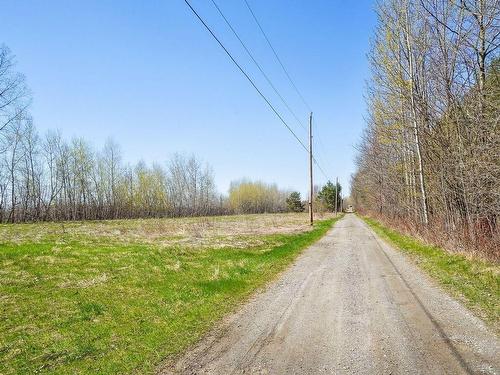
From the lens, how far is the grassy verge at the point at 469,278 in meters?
6.99

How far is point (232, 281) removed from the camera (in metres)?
10.2

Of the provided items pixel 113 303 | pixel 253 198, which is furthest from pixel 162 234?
pixel 253 198

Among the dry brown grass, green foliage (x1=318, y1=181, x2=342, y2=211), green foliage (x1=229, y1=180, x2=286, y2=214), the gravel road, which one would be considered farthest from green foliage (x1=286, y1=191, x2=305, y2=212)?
the gravel road

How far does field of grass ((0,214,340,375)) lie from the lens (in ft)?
17.7

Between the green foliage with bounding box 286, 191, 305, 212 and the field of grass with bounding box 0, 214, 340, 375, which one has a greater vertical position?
the green foliage with bounding box 286, 191, 305, 212

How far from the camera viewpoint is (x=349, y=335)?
573cm

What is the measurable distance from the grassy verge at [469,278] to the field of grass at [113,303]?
4625mm

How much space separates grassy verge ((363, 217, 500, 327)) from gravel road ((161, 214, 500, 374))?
1.08 ft

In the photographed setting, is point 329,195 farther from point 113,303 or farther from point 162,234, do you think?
point 113,303

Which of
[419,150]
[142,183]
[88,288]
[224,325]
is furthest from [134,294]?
[142,183]

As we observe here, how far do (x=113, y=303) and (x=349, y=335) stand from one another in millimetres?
5275

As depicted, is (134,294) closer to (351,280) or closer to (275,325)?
(275,325)

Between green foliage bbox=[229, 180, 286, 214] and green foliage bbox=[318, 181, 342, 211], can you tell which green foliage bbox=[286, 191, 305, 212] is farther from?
green foliage bbox=[229, 180, 286, 214]

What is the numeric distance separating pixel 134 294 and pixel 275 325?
14.1 feet
